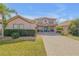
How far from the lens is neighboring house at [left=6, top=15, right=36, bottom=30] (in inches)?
587

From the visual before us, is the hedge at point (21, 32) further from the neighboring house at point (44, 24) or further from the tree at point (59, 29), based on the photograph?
the tree at point (59, 29)

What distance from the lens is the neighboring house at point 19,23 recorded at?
48.9 ft

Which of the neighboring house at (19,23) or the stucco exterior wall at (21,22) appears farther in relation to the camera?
the stucco exterior wall at (21,22)

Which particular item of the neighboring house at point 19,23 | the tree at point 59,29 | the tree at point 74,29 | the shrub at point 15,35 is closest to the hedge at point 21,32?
the shrub at point 15,35

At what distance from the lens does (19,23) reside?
1551 centimetres

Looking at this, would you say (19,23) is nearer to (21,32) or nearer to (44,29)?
(21,32)

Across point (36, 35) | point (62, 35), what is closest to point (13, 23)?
point (36, 35)

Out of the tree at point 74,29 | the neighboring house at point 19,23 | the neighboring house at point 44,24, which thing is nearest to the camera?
the neighboring house at point 44,24

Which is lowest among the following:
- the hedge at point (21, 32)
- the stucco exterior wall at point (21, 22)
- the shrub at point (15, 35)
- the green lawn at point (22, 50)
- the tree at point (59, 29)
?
the green lawn at point (22, 50)

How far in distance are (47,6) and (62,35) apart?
3.76 m

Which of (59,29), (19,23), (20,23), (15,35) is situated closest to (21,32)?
(15,35)

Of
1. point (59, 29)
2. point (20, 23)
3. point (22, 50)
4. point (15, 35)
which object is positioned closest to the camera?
point (22, 50)

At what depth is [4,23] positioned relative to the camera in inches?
580

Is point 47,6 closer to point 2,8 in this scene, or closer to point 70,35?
point 2,8
